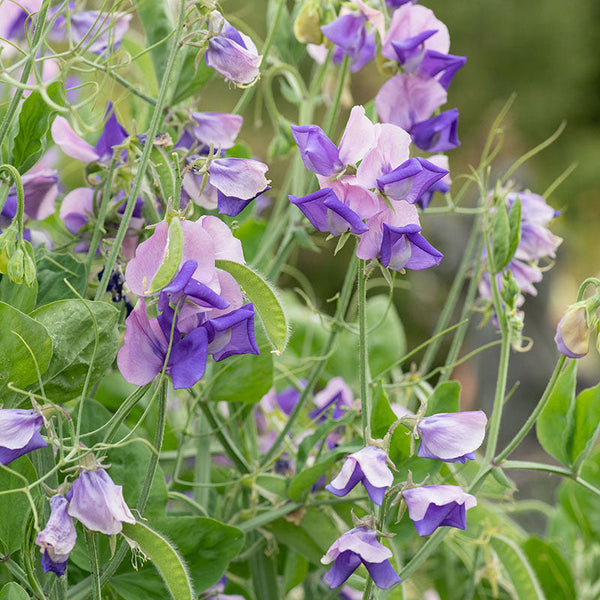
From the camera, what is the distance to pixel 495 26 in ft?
31.5

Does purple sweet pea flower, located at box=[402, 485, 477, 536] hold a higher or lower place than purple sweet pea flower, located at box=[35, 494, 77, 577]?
higher

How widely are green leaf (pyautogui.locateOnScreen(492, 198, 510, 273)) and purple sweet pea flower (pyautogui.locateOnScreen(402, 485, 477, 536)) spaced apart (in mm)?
150

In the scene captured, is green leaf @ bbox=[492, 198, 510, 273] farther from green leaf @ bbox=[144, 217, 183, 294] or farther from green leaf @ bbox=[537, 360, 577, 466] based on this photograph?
green leaf @ bbox=[144, 217, 183, 294]

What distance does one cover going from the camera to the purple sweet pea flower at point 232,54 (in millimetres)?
412

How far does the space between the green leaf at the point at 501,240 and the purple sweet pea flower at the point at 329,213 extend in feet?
0.44

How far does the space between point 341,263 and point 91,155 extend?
558cm

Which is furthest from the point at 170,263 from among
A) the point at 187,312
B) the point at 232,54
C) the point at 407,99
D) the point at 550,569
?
the point at 550,569

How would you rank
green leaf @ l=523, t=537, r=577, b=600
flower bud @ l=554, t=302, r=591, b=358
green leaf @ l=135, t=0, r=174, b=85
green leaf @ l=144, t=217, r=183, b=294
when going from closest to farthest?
green leaf @ l=144, t=217, r=183, b=294, flower bud @ l=554, t=302, r=591, b=358, green leaf @ l=135, t=0, r=174, b=85, green leaf @ l=523, t=537, r=577, b=600

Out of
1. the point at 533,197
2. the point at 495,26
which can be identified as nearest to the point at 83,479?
the point at 533,197

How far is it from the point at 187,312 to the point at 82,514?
3.5 inches

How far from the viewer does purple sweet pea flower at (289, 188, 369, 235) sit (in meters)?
0.36

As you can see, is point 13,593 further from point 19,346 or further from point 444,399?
point 444,399

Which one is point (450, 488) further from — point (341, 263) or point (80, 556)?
point (341, 263)

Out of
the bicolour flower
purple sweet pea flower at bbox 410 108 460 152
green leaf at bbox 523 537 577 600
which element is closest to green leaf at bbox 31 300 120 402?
the bicolour flower
